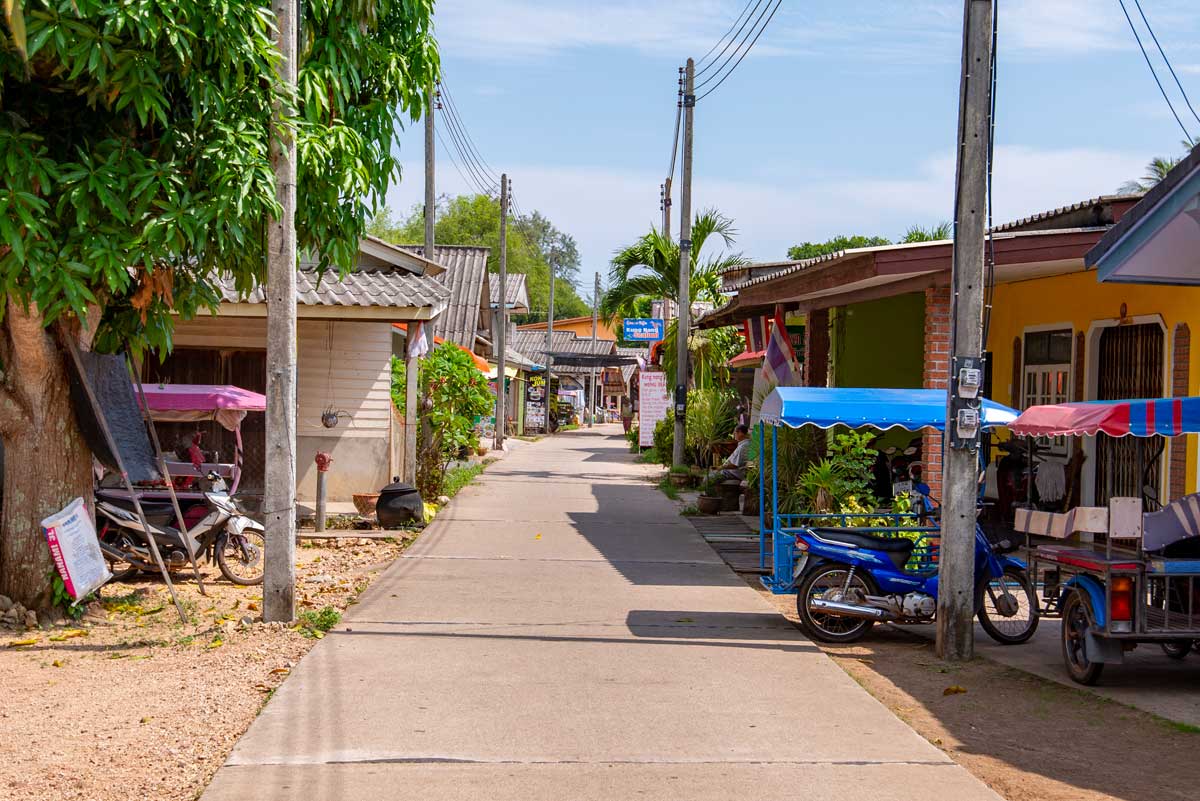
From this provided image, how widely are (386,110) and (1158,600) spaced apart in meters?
7.11

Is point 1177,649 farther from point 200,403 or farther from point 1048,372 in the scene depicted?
point 200,403

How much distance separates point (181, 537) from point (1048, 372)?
33.7 feet

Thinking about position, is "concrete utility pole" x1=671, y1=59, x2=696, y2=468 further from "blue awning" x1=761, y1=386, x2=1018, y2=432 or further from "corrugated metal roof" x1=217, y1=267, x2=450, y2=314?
"blue awning" x1=761, y1=386, x2=1018, y2=432

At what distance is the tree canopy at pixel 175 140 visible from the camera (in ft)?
25.1

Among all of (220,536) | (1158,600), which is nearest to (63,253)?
(220,536)

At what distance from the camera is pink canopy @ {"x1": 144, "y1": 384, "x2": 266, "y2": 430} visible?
40.2 ft

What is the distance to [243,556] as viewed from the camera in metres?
11.4

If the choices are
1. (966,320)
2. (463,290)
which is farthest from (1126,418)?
(463,290)

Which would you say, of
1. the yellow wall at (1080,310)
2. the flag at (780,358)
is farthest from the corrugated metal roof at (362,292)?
the yellow wall at (1080,310)

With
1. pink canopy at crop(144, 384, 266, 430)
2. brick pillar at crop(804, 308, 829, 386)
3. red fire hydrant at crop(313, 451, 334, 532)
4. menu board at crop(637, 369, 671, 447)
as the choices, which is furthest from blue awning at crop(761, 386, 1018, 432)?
menu board at crop(637, 369, 671, 447)

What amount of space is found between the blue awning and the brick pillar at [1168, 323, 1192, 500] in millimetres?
2343

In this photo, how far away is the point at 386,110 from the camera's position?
32.4 ft

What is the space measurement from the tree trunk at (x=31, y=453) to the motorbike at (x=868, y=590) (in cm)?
591

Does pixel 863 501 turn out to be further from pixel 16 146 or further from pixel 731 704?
pixel 16 146
